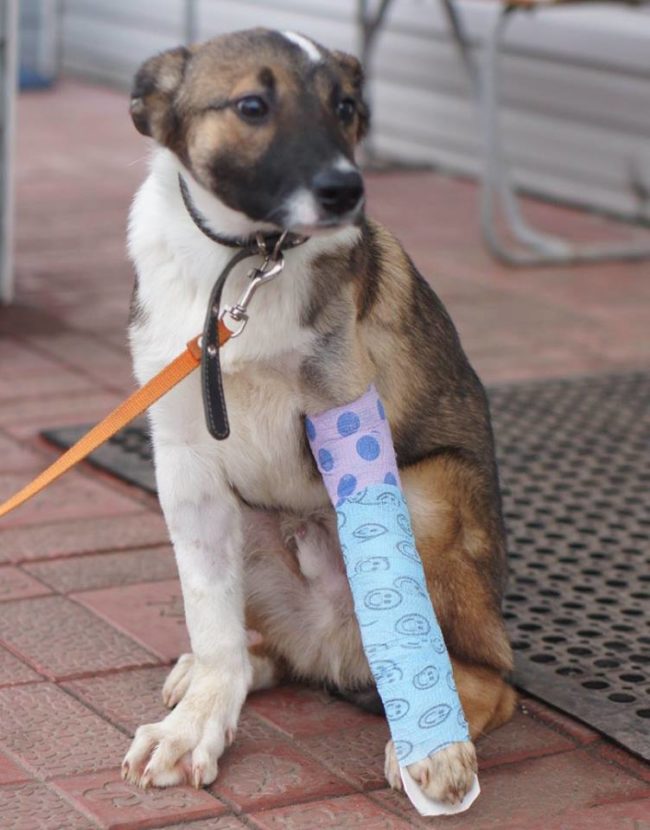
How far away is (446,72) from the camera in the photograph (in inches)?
356

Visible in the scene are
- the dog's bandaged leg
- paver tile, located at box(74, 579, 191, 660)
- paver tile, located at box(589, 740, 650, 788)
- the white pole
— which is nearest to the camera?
the dog's bandaged leg

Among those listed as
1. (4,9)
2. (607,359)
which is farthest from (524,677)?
(4,9)

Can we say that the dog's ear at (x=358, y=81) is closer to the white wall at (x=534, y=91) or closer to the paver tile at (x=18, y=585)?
the paver tile at (x=18, y=585)

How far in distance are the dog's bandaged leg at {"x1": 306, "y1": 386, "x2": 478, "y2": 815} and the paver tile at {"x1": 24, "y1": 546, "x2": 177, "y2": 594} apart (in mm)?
1105

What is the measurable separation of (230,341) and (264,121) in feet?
1.33

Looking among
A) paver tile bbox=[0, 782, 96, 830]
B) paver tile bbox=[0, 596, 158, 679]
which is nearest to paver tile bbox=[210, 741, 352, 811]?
paver tile bbox=[0, 782, 96, 830]

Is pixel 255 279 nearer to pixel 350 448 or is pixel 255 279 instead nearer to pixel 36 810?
pixel 350 448

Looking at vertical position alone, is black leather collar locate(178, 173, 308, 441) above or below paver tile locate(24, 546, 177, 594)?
above

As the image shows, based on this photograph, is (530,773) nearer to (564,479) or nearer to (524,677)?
(524,677)

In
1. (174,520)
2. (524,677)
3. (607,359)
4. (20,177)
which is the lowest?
(20,177)

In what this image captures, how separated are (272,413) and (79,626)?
95 cm

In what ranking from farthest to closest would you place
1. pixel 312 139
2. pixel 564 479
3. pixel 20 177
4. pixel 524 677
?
pixel 20 177
pixel 564 479
pixel 524 677
pixel 312 139

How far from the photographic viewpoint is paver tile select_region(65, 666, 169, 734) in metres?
3.16

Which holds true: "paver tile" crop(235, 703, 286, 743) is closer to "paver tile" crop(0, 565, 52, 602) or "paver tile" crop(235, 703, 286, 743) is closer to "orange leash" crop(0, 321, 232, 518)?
"orange leash" crop(0, 321, 232, 518)
